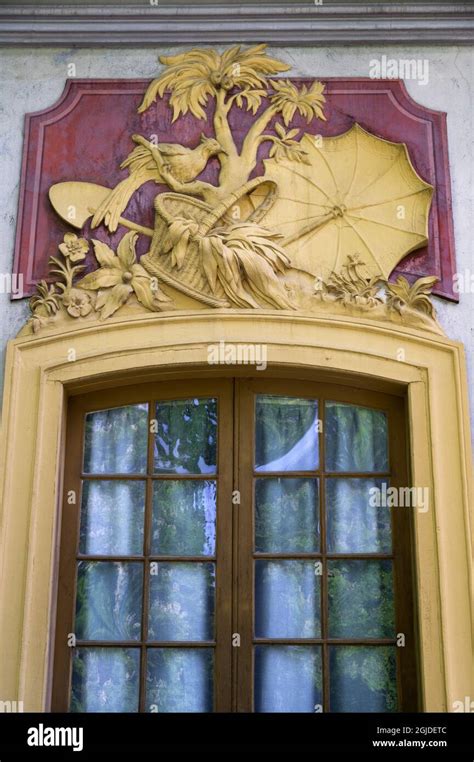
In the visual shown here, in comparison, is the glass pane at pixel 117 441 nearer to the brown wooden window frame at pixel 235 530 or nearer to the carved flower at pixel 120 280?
the brown wooden window frame at pixel 235 530

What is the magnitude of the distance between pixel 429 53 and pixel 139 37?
167cm

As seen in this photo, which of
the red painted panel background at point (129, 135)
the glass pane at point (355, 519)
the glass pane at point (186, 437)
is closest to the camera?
the glass pane at point (355, 519)

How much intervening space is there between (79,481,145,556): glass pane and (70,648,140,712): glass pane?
503 mm

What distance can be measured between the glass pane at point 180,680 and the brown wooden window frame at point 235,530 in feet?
0.14

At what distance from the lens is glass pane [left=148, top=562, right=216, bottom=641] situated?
6.11 metres

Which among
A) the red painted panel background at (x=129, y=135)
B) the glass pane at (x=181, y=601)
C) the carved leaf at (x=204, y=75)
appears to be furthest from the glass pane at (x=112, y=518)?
the carved leaf at (x=204, y=75)

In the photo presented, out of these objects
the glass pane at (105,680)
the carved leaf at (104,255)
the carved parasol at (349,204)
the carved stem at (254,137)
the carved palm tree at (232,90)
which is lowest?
the glass pane at (105,680)

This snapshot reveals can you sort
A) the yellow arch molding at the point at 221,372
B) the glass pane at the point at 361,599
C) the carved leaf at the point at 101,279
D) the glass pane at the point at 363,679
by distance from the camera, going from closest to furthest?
the yellow arch molding at the point at 221,372 < the glass pane at the point at 363,679 < the glass pane at the point at 361,599 < the carved leaf at the point at 101,279

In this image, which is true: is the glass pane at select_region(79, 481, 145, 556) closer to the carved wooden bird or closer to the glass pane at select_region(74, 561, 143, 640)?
the glass pane at select_region(74, 561, 143, 640)

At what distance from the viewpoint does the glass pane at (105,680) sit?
19.7ft
